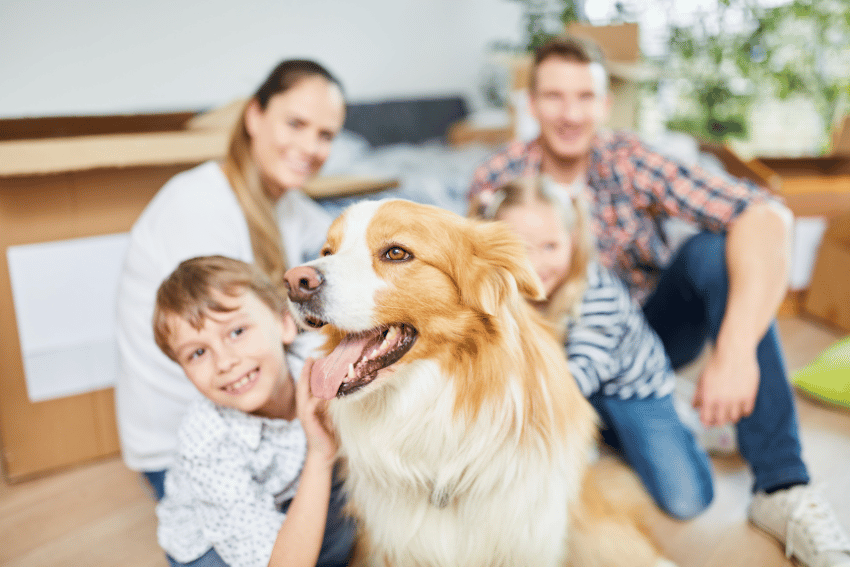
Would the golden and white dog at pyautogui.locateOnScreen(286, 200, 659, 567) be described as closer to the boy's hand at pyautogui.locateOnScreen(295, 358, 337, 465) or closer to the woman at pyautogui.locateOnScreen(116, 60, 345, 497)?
the boy's hand at pyautogui.locateOnScreen(295, 358, 337, 465)

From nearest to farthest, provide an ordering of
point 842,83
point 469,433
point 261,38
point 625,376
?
1. point 469,433
2. point 625,376
3. point 261,38
4. point 842,83

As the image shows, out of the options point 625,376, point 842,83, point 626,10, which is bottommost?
point 625,376

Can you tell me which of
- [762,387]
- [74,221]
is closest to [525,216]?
[762,387]

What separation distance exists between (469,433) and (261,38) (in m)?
3.60

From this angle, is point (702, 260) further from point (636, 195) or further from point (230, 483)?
point (230, 483)

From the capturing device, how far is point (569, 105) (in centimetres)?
199

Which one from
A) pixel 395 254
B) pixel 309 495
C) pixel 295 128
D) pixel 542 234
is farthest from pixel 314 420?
pixel 295 128

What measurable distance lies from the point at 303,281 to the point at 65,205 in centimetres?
131

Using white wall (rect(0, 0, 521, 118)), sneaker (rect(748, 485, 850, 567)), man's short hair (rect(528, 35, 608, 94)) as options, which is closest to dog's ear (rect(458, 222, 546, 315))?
sneaker (rect(748, 485, 850, 567))

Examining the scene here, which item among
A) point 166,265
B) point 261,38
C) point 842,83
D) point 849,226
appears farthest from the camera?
point 842,83

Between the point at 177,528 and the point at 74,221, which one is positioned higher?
the point at 74,221

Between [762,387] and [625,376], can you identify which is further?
[625,376]

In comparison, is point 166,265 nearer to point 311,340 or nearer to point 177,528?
point 311,340

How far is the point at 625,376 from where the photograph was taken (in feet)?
5.64
